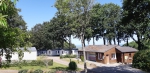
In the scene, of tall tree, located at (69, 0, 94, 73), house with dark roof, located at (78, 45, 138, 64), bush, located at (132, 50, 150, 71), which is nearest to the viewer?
tall tree, located at (69, 0, 94, 73)

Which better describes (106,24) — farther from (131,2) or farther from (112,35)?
(131,2)

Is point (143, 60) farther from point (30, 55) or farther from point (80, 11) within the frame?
point (30, 55)

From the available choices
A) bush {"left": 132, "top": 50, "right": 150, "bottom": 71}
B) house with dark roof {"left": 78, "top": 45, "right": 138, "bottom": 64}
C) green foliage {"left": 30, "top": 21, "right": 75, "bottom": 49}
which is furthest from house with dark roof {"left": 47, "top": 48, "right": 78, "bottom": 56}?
bush {"left": 132, "top": 50, "right": 150, "bottom": 71}

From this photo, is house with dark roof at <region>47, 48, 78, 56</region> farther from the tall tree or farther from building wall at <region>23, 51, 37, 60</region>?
the tall tree

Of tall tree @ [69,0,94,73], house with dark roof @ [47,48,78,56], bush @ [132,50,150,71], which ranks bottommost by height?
bush @ [132,50,150,71]

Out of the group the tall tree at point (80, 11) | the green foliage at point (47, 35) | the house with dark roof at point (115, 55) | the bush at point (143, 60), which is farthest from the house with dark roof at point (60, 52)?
the tall tree at point (80, 11)

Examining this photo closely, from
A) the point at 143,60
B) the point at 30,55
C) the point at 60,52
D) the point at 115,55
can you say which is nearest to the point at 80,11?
the point at 143,60

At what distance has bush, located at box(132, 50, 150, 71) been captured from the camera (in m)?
34.2

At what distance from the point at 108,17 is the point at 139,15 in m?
51.0

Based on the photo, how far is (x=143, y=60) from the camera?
3525cm

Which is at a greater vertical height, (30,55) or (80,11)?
(80,11)

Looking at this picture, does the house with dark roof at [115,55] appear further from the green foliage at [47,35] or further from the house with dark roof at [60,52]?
the green foliage at [47,35]

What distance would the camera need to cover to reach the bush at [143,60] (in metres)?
34.2

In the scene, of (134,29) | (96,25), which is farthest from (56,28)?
(134,29)
